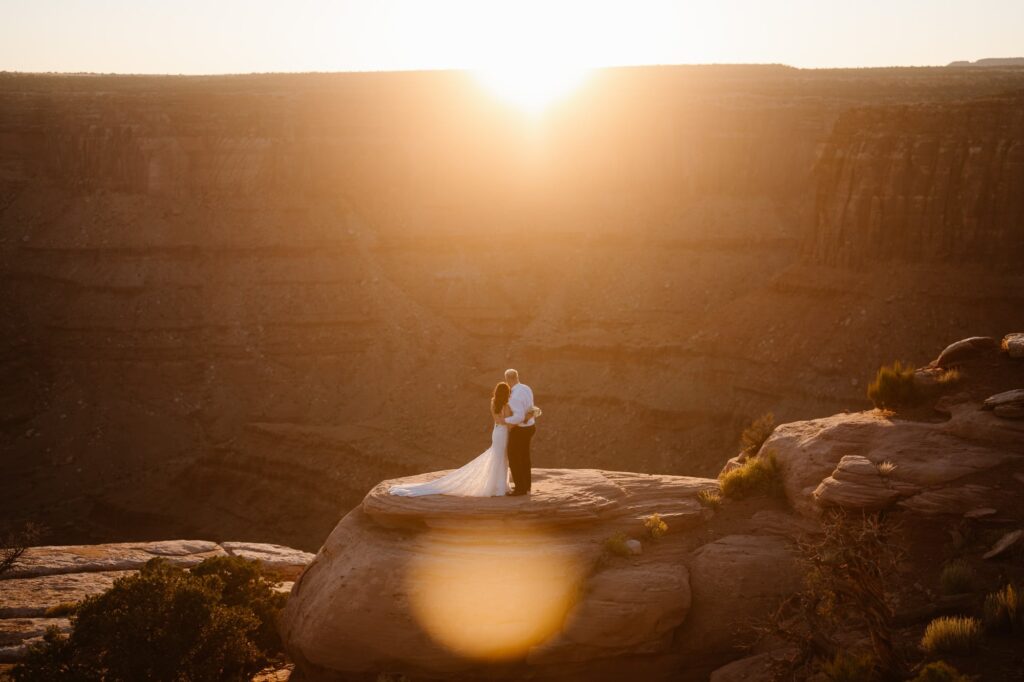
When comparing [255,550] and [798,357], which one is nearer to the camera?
[255,550]

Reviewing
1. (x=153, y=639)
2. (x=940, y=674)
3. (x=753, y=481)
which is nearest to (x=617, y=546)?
(x=753, y=481)

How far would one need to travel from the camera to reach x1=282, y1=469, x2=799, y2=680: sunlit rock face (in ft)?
66.5

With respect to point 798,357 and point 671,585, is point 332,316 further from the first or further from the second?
point 671,585

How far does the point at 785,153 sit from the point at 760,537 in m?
41.9

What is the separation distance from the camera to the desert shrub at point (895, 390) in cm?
2423

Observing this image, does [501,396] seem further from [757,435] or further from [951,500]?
[951,500]

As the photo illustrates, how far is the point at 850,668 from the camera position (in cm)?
1650

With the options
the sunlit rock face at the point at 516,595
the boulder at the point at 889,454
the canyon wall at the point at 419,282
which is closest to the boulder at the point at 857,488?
the boulder at the point at 889,454

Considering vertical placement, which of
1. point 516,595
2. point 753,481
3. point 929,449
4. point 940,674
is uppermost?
point 929,449

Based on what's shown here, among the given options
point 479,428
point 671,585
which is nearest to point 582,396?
point 479,428

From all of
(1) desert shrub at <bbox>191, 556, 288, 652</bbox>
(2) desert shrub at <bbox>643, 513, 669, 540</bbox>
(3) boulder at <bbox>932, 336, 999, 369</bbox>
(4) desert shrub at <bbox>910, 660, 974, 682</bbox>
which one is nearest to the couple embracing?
(2) desert shrub at <bbox>643, 513, 669, 540</bbox>

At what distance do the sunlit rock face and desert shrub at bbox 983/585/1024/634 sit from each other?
4590 millimetres

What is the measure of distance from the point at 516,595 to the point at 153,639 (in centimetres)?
733

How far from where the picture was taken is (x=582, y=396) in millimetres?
51594
